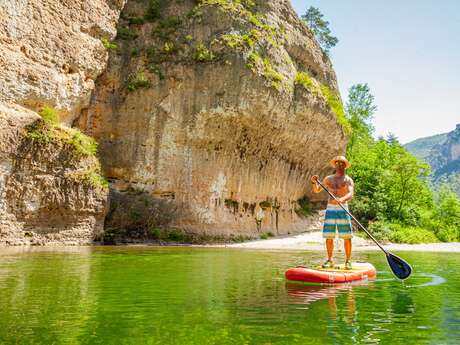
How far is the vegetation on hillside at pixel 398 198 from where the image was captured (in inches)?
1555

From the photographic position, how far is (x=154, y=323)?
207 inches

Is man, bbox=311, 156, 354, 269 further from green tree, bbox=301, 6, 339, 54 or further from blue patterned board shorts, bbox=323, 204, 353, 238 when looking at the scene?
green tree, bbox=301, 6, 339, 54

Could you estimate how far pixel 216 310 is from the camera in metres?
A: 6.11

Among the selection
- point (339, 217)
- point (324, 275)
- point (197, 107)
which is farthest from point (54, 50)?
point (324, 275)

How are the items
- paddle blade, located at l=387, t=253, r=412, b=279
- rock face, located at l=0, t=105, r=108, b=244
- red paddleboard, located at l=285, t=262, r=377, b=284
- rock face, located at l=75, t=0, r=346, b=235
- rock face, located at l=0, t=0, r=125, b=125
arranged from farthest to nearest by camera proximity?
rock face, located at l=75, t=0, r=346, b=235 < rock face, located at l=0, t=0, r=125, b=125 < rock face, located at l=0, t=105, r=108, b=244 < paddle blade, located at l=387, t=253, r=412, b=279 < red paddleboard, located at l=285, t=262, r=377, b=284

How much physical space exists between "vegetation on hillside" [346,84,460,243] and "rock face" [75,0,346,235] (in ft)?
39.9

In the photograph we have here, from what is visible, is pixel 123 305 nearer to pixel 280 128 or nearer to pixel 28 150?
pixel 28 150

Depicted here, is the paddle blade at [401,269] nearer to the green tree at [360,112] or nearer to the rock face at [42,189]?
the rock face at [42,189]

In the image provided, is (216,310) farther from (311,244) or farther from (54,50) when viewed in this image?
(311,244)

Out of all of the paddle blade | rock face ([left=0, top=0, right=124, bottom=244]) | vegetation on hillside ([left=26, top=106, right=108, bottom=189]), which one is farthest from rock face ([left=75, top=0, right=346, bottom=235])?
the paddle blade

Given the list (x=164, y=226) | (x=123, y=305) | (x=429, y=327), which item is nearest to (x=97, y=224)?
(x=164, y=226)

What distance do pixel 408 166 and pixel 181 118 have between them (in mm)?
22724

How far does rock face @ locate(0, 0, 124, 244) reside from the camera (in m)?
21.7

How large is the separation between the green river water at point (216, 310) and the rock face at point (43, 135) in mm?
12677
